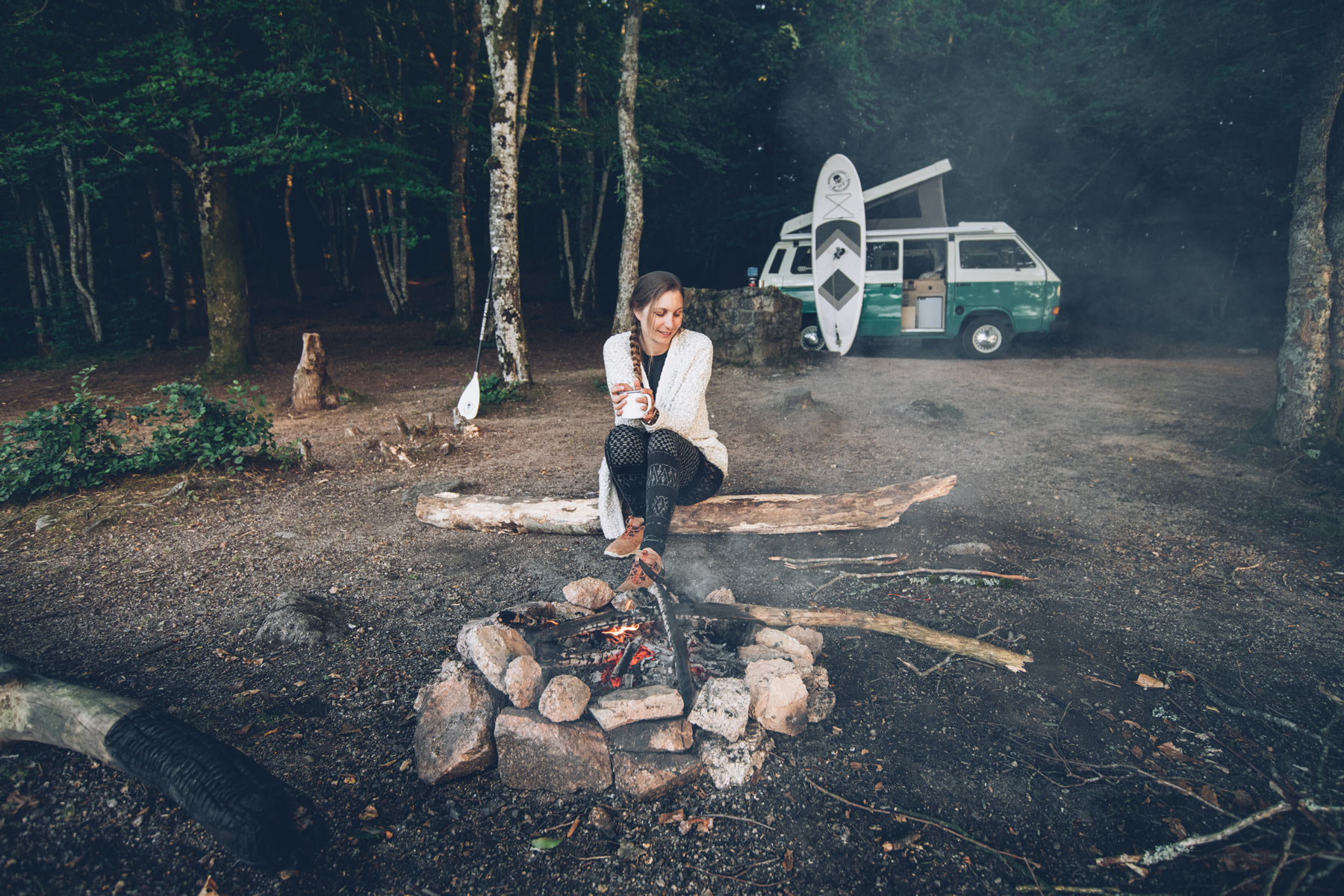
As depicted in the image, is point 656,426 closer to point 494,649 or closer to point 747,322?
point 494,649

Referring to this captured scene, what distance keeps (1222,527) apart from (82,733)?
209 inches

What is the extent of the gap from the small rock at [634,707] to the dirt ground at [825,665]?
217 millimetres

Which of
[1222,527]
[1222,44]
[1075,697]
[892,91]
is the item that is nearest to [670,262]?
[892,91]

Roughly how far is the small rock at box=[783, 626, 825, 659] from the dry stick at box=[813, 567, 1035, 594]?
645 mm

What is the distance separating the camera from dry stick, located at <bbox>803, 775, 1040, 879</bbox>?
1.69 m

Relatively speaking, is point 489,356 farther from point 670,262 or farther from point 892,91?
point 892,91

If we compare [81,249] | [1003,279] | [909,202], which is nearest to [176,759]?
[1003,279]

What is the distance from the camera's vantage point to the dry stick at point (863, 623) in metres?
2.50

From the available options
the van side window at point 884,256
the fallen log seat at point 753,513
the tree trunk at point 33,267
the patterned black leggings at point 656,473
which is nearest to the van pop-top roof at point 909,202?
the van side window at point 884,256

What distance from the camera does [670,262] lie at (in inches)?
736

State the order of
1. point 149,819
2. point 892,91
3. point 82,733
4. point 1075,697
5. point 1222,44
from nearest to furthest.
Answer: point 149,819 < point 82,733 < point 1075,697 < point 1222,44 < point 892,91

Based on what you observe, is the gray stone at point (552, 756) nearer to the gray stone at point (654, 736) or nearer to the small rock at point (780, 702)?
the gray stone at point (654, 736)

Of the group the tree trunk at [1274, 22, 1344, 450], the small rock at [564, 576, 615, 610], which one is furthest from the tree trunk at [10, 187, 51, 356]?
the tree trunk at [1274, 22, 1344, 450]

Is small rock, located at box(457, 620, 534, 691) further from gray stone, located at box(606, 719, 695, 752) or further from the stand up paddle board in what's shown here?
the stand up paddle board
